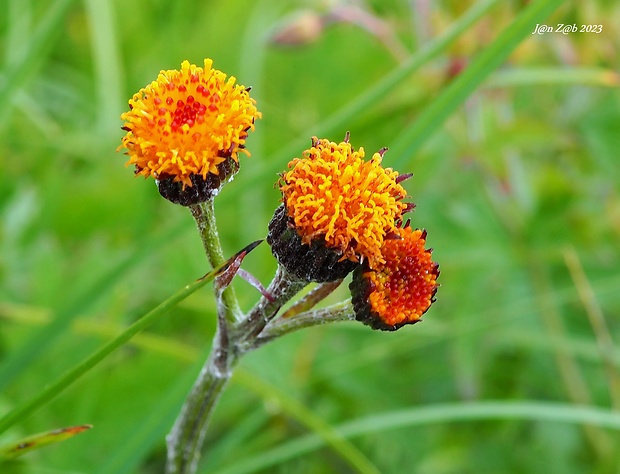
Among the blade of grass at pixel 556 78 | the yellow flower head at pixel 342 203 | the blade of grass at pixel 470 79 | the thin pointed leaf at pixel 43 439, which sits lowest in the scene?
the thin pointed leaf at pixel 43 439

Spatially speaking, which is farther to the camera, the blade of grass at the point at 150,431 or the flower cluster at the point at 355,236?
the blade of grass at the point at 150,431

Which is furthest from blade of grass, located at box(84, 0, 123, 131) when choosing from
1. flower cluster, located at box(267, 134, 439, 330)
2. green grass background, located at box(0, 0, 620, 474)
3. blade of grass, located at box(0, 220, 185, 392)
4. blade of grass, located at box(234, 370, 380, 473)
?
flower cluster, located at box(267, 134, 439, 330)

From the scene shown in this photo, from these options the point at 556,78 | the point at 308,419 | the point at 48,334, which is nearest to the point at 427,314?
the point at 308,419

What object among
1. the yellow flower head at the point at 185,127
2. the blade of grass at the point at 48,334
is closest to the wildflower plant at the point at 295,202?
the yellow flower head at the point at 185,127

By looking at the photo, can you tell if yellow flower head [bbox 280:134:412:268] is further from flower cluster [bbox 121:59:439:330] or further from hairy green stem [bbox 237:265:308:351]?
hairy green stem [bbox 237:265:308:351]

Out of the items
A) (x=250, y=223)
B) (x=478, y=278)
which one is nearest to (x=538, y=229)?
(x=478, y=278)

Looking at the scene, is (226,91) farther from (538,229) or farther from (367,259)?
(538,229)

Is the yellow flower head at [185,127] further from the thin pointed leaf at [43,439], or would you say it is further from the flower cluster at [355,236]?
the thin pointed leaf at [43,439]

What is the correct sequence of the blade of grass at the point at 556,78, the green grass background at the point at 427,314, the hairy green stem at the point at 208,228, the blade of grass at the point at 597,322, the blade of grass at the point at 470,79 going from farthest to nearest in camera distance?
the blade of grass at the point at 597,322, the blade of grass at the point at 556,78, the green grass background at the point at 427,314, the blade of grass at the point at 470,79, the hairy green stem at the point at 208,228
